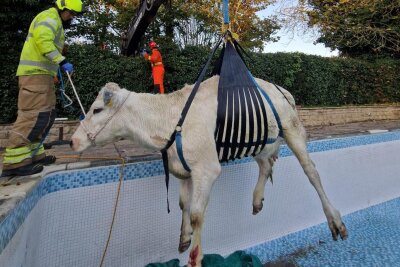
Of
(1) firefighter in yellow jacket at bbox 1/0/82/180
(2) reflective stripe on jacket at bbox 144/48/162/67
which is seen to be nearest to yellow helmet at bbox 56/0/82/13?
(1) firefighter in yellow jacket at bbox 1/0/82/180

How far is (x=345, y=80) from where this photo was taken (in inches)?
597

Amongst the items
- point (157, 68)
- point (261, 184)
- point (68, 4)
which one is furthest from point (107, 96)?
point (157, 68)

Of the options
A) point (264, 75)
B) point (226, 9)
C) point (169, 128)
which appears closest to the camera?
point (169, 128)

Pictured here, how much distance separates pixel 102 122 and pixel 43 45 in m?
1.35

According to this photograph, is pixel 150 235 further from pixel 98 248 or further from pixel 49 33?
pixel 49 33

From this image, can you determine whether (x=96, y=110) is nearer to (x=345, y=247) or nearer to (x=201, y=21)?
(x=345, y=247)

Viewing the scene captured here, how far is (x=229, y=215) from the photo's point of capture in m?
4.32

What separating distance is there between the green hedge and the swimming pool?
181cm

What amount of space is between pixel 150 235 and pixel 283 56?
10766 mm

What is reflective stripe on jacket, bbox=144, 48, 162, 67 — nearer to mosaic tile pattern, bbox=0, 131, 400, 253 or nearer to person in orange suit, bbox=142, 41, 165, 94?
person in orange suit, bbox=142, 41, 165, 94

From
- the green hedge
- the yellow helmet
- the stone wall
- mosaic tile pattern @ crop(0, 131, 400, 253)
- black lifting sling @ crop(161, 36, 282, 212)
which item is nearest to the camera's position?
mosaic tile pattern @ crop(0, 131, 400, 253)

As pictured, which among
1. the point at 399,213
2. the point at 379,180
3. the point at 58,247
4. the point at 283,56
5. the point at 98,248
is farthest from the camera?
the point at 283,56

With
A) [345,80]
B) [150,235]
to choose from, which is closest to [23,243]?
[150,235]

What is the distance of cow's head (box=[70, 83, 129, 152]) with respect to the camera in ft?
8.46
